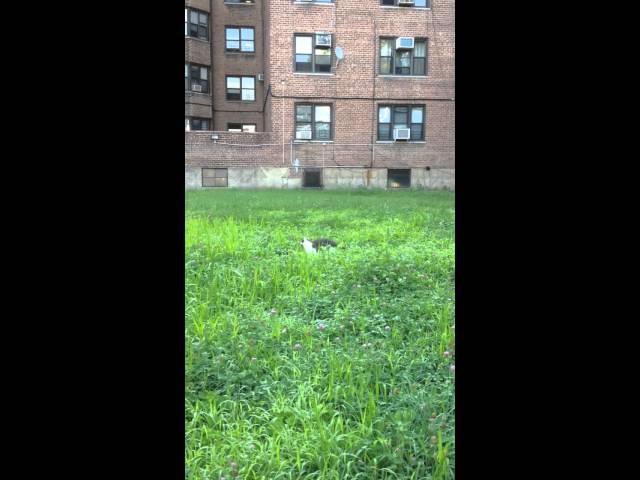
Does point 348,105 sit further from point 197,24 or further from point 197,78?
point 197,24

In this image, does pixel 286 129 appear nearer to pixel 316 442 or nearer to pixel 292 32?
pixel 292 32

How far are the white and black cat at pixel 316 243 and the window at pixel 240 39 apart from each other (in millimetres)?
15354

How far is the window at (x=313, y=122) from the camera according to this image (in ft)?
54.9

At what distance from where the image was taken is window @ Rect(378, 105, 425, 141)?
56.0ft

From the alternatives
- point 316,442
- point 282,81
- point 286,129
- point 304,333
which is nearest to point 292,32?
point 282,81

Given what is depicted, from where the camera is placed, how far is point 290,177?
16.8m

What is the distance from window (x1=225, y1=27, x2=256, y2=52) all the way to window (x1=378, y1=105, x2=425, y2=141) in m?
5.86

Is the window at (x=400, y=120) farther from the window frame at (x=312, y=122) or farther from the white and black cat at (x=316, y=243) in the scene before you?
the white and black cat at (x=316, y=243)

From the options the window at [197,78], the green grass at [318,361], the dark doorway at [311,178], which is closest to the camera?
the green grass at [318,361]

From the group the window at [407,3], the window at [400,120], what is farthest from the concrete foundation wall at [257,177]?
the window at [407,3]
